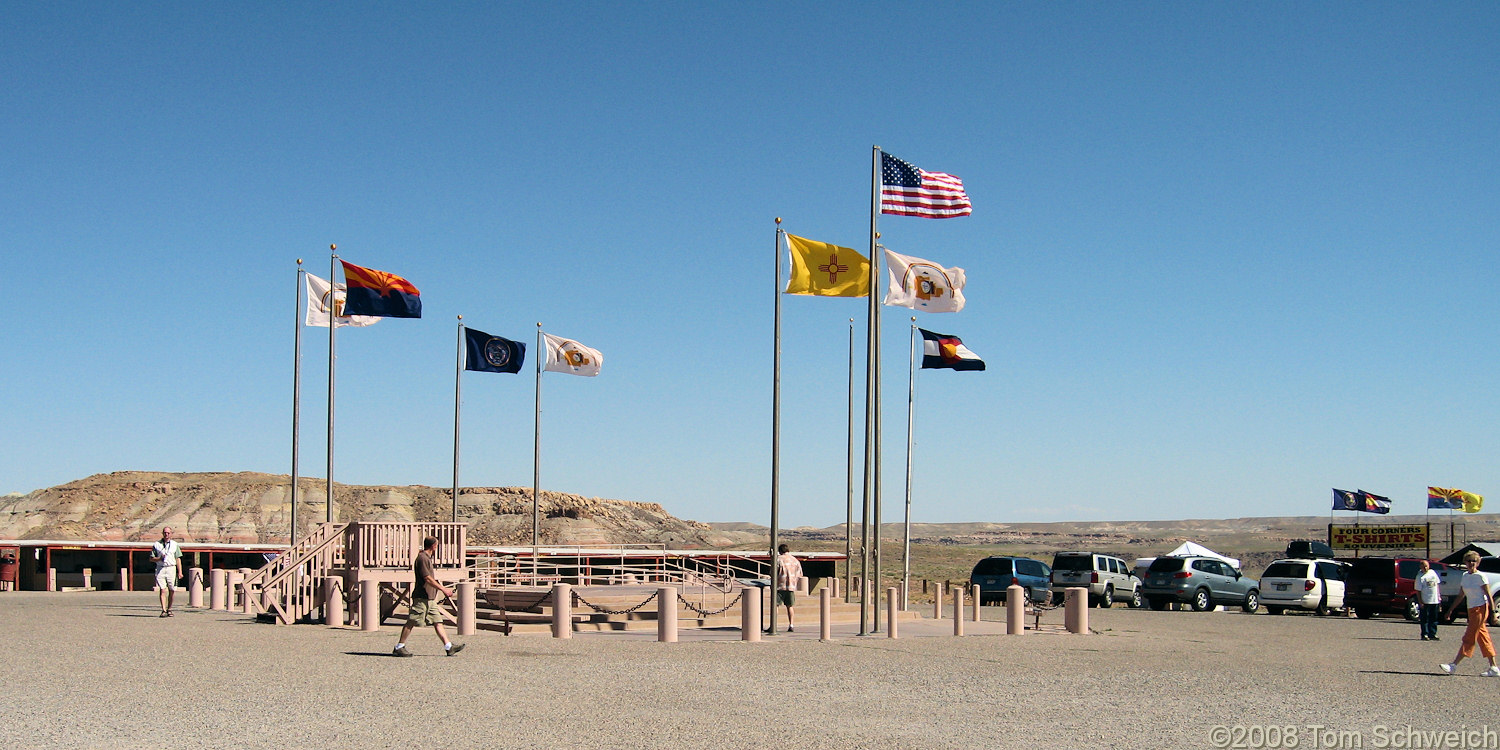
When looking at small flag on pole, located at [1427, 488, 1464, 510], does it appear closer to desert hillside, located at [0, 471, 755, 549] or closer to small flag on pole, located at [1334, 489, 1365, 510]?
small flag on pole, located at [1334, 489, 1365, 510]

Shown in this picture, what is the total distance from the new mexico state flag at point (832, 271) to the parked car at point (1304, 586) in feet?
58.3

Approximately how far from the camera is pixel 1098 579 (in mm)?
34938

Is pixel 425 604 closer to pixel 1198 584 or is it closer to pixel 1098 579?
pixel 1098 579

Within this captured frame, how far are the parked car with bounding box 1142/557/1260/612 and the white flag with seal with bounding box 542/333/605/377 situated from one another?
51.7ft

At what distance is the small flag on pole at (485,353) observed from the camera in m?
33.4

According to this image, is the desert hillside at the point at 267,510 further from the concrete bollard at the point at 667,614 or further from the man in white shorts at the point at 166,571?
the concrete bollard at the point at 667,614

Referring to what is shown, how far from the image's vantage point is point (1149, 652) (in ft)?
63.0

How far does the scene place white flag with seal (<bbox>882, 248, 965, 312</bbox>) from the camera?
22828 millimetres

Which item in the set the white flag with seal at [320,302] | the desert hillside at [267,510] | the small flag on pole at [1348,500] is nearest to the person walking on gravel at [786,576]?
the white flag with seal at [320,302]

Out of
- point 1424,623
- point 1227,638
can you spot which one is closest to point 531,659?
point 1227,638

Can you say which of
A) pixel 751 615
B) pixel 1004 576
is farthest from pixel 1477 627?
pixel 1004 576

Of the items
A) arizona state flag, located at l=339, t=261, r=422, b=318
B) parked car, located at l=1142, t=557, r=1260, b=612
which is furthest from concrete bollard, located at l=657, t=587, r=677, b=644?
parked car, located at l=1142, t=557, r=1260, b=612

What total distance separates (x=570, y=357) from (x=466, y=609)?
50.2 feet

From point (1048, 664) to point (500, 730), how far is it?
338 inches
